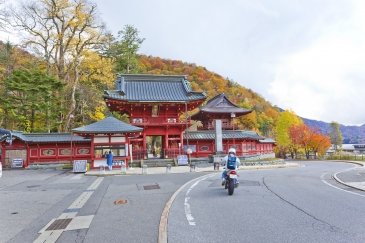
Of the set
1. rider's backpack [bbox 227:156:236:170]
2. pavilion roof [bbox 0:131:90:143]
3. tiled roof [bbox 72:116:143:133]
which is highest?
tiled roof [bbox 72:116:143:133]

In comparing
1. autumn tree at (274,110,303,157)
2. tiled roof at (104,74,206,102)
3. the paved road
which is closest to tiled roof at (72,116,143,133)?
tiled roof at (104,74,206,102)

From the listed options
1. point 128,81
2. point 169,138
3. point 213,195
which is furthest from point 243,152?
point 213,195

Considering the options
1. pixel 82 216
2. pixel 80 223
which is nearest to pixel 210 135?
pixel 82 216

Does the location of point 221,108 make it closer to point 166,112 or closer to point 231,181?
point 166,112

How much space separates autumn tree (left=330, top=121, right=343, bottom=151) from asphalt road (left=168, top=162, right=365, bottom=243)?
323ft

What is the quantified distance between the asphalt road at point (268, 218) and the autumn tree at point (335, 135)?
98450 mm

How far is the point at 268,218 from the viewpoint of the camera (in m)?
6.77

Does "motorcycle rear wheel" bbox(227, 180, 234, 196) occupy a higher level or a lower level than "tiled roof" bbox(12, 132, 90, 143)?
lower

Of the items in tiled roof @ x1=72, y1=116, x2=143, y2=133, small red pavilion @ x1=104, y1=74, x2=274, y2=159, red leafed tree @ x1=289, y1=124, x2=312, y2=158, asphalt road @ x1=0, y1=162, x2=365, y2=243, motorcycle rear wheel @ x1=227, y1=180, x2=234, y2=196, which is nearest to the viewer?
asphalt road @ x1=0, y1=162, x2=365, y2=243

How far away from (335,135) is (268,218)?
104 meters

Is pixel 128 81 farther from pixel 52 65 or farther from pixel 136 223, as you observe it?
pixel 136 223

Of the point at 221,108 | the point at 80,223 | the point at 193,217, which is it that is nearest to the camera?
the point at 80,223

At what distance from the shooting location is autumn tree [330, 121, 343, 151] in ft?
A: 319

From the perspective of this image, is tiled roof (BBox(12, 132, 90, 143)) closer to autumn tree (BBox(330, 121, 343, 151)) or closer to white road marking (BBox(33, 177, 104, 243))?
white road marking (BBox(33, 177, 104, 243))
